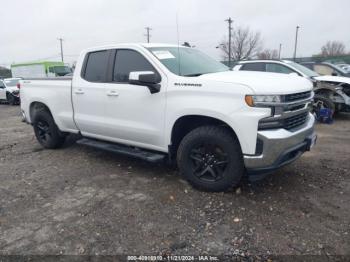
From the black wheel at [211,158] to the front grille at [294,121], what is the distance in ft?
1.93

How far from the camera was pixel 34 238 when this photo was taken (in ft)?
10.6

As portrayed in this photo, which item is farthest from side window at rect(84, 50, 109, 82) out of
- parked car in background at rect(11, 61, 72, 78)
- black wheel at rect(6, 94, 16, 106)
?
parked car in background at rect(11, 61, 72, 78)

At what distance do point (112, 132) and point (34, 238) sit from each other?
2045 mm

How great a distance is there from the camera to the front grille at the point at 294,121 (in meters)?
3.69

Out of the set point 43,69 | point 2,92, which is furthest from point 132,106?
point 43,69

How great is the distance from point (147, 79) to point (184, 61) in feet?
2.68

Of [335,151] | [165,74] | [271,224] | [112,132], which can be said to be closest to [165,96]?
[165,74]

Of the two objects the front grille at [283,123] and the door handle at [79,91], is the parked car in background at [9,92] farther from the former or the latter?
the front grille at [283,123]

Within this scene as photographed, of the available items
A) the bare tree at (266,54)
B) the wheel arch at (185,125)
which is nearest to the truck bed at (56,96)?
the wheel arch at (185,125)

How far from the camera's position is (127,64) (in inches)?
186

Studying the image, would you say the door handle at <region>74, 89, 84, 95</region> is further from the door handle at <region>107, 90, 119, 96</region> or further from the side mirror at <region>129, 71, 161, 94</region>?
the side mirror at <region>129, 71, 161, 94</region>

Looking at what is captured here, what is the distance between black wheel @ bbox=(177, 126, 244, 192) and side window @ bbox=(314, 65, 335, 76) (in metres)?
8.38

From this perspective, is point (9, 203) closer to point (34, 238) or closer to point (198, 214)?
point (34, 238)

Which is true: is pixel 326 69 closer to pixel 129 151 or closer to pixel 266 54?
pixel 129 151
